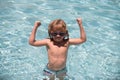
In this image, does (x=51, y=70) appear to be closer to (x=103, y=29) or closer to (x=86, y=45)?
(x=86, y=45)

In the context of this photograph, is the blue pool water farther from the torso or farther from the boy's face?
the boy's face

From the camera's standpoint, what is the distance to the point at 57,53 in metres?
4.80

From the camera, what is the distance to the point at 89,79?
6031 millimetres

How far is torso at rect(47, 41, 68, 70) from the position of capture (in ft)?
15.7

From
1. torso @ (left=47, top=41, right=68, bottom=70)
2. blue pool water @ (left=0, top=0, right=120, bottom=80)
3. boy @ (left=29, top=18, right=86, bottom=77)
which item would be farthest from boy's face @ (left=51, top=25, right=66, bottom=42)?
blue pool water @ (left=0, top=0, right=120, bottom=80)

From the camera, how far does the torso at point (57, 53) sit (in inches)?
188

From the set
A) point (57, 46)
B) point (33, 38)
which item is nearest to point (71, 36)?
point (57, 46)

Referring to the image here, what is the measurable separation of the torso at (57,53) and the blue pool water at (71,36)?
117 cm

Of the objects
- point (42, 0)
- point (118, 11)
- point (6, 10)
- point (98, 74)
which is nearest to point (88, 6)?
point (118, 11)

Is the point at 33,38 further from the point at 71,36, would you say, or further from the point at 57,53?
the point at 71,36

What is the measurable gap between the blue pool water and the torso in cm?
117

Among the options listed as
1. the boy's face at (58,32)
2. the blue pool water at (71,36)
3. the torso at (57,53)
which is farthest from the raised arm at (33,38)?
the blue pool water at (71,36)

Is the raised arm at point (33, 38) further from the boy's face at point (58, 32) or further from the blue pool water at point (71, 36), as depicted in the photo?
the blue pool water at point (71, 36)

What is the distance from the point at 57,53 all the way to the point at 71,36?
340cm
